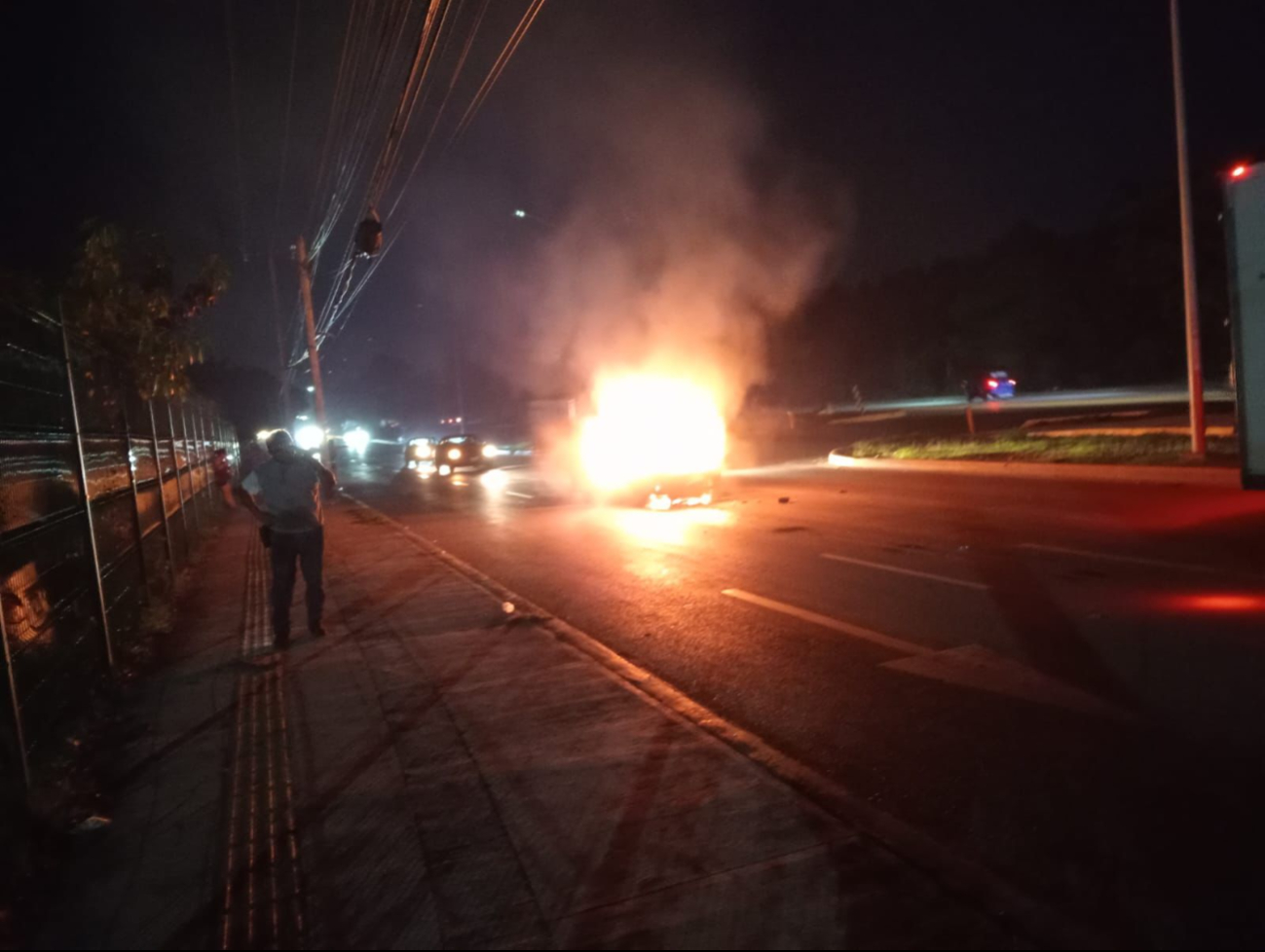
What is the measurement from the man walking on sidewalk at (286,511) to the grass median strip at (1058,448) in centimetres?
1262

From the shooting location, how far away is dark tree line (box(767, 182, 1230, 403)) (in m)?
39.9

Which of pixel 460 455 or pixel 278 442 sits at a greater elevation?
pixel 278 442

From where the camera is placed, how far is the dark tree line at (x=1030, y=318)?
39906 millimetres

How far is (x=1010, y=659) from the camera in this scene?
Answer: 20.8 ft

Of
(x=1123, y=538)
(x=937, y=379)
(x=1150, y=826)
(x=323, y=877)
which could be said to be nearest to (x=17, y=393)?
(x=323, y=877)

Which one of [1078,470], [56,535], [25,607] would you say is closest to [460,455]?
[1078,470]

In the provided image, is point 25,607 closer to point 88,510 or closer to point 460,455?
point 88,510

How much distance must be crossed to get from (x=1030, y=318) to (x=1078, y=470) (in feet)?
111

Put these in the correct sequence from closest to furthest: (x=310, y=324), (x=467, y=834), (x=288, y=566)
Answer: (x=467, y=834) < (x=288, y=566) < (x=310, y=324)

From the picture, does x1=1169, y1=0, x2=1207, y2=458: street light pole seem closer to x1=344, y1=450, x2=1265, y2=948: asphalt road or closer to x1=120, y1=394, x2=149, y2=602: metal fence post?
x1=344, y1=450, x2=1265, y2=948: asphalt road

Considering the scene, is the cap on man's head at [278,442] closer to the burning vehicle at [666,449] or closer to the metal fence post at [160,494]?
the metal fence post at [160,494]

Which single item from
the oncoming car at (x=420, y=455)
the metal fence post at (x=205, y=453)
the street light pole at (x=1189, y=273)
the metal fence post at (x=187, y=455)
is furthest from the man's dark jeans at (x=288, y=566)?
the oncoming car at (x=420, y=455)

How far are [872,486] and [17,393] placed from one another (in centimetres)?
1413

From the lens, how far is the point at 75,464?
601cm
